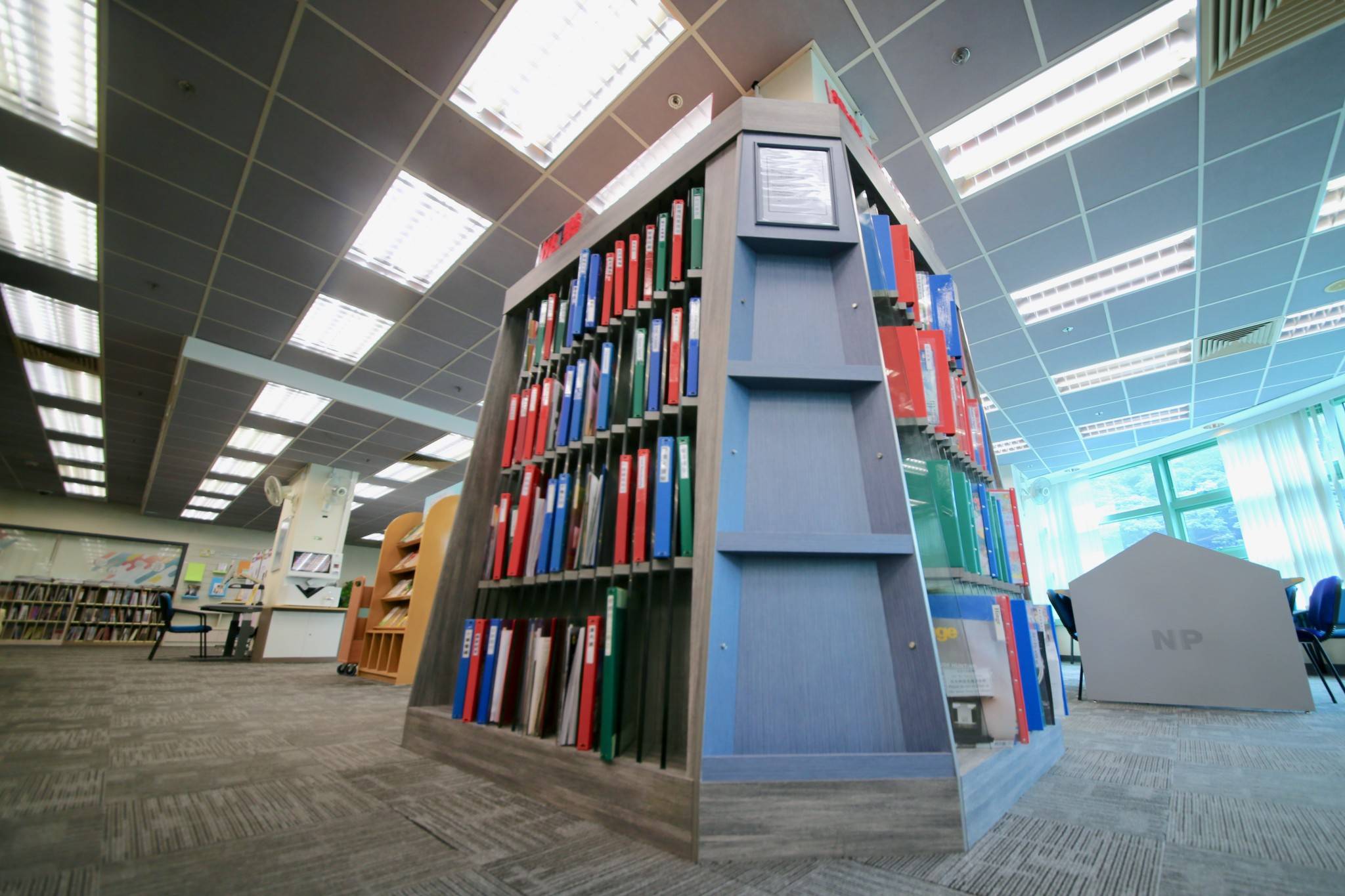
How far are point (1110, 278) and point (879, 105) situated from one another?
324 centimetres

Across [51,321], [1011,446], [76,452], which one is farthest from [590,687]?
[76,452]

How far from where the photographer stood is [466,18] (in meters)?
2.72

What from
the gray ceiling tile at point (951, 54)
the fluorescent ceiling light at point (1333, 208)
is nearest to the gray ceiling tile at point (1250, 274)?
the fluorescent ceiling light at point (1333, 208)

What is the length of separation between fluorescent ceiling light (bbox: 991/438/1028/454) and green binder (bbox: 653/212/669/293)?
793 centimetres

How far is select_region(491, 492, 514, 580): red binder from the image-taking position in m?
1.91

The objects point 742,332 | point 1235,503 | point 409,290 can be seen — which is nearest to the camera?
point 742,332

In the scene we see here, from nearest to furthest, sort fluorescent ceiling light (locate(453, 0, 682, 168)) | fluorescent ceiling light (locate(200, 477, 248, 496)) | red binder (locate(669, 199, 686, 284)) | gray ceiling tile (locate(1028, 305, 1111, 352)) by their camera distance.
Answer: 1. red binder (locate(669, 199, 686, 284))
2. fluorescent ceiling light (locate(453, 0, 682, 168))
3. gray ceiling tile (locate(1028, 305, 1111, 352))
4. fluorescent ceiling light (locate(200, 477, 248, 496))

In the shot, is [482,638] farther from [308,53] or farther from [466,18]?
[308,53]

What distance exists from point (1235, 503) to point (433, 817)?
1069cm

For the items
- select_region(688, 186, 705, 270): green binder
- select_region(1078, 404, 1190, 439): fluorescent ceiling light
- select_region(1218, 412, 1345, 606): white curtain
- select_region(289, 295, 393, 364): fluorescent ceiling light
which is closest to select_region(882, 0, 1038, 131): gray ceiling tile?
select_region(688, 186, 705, 270): green binder

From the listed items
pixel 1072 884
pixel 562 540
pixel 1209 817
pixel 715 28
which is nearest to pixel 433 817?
pixel 562 540

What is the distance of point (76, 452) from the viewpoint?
8789 millimetres

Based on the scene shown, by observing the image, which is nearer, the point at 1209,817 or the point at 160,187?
the point at 1209,817

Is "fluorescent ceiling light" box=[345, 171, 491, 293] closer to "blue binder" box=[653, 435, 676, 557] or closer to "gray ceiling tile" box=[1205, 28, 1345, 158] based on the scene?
"blue binder" box=[653, 435, 676, 557]
